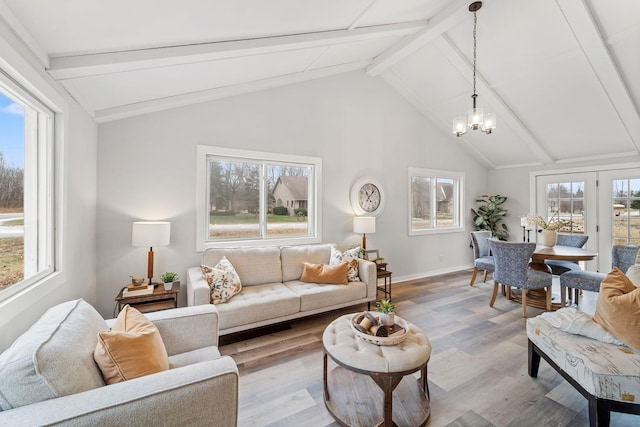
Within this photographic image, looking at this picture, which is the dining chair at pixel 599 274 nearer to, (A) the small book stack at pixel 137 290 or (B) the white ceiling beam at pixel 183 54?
(B) the white ceiling beam at pixel 183 54

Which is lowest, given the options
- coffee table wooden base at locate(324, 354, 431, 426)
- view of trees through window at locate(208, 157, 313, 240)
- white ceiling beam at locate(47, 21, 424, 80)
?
coffee table wooden base at locate(324, 354, 431, 426)

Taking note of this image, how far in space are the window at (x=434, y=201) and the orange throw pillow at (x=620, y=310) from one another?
3.09 metres

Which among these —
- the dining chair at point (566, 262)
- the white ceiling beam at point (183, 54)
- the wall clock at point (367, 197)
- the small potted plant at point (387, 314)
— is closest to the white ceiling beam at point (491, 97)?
the white ceiling beam at point (183, 54)

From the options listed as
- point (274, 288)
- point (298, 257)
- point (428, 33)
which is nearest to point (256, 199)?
point (298, 257)

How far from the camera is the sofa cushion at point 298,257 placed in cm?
343

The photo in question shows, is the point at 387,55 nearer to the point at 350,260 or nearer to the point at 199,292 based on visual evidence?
the point at 350,260

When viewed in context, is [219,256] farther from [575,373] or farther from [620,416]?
[620,416]

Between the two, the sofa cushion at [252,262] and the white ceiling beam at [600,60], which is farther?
the sofa cushion at [252,262]

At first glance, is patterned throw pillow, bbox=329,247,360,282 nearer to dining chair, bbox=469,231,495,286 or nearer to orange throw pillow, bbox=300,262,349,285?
orange throw pillow, bbox=300,262,349,285

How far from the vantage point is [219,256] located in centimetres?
313

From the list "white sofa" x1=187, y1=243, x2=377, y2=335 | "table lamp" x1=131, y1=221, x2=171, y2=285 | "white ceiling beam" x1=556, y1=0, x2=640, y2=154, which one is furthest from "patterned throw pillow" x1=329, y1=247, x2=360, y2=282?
"white ceiling beam" x1=556, y1=0, x2=640, y2=154

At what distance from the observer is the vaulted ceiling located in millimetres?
1700

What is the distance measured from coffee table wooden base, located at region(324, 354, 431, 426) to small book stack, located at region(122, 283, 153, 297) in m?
1.86

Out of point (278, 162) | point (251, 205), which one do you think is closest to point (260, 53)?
point (278, 162)
